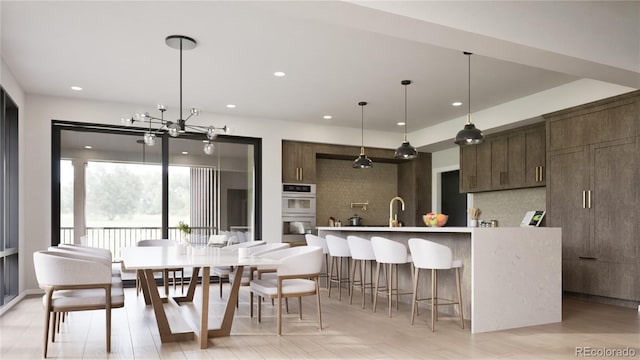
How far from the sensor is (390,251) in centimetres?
484

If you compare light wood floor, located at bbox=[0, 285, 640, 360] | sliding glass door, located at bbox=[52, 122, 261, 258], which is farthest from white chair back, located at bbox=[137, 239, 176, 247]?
light wood floor, located at bbox=[0, 285, 640, 360]

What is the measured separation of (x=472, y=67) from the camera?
5.30 metres

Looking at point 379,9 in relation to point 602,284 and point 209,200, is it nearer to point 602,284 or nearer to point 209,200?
point 602,284

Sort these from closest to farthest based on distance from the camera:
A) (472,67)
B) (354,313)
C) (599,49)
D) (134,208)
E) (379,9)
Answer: (379,9) → (599,49) → (354,313) → (472,67) → (134,208)

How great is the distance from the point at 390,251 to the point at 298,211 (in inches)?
142

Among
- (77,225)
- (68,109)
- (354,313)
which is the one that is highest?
(68,109)

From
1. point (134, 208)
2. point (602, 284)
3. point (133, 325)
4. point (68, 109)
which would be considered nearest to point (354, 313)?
point (133, 325)

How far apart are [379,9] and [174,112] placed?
5.06 m

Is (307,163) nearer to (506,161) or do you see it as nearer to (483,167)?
(483,167)

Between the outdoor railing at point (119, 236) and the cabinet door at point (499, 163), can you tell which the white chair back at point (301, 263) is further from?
the cabinet door at point (499, 163)

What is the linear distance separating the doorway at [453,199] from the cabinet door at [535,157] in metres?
2.28

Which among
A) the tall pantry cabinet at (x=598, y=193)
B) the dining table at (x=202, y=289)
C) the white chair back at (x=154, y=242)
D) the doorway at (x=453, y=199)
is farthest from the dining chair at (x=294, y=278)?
the doorway at (x=453, y=199)

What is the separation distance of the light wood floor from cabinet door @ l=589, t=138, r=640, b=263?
2.38 ft

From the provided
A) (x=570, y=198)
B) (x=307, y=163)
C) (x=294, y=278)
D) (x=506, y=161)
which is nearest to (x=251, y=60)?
(x=294, y=278)
